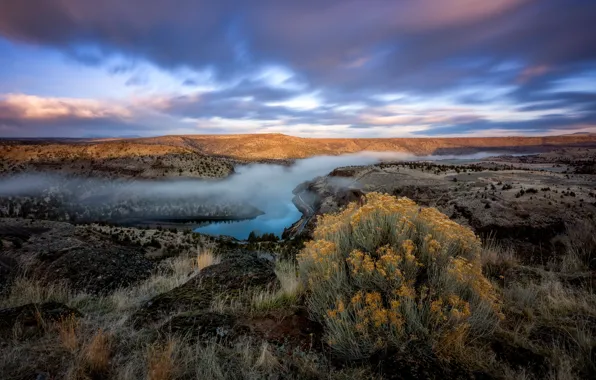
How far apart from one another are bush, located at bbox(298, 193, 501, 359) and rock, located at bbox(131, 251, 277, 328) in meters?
1.28

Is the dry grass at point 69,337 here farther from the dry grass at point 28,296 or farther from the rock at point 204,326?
the dry grass at point 28,296

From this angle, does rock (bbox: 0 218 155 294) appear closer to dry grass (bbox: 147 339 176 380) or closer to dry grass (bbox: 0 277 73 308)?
dry grass (bbox: 0 277 73 308)

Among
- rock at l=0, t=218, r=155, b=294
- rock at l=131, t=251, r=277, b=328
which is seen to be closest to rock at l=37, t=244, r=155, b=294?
rock at l=0, t=218, r=155, b=294

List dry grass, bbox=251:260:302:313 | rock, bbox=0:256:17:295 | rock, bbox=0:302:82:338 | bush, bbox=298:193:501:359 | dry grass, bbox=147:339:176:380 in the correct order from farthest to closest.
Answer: rock, bbox=0:256:17:295 → dry grass, bbox=251:260:302:313 → rock, bbox=0:302:82:338 → bush, bbox=298:193:501:359 → dry grass, bbox=147:339:176:380

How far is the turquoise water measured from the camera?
108 feet

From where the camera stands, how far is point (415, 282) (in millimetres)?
3500

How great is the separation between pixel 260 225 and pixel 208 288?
31.7 meters

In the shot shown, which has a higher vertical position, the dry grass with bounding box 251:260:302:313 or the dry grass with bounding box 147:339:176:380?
the dry grass with bounding box 147:339:176:380

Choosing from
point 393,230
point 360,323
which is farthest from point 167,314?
point 393,230

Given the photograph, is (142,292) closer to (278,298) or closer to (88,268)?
(278,298)

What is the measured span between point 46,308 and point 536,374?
5.43m

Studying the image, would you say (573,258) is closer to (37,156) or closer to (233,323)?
(233,323)

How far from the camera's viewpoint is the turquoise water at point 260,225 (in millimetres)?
33031

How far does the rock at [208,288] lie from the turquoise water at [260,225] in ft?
83.7
